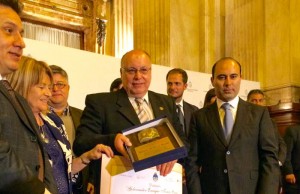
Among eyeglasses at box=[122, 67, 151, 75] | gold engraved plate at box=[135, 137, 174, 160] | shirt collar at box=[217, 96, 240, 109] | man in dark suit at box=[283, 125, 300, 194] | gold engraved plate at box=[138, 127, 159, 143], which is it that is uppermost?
eyeglasses at box=[122, 67, 151, 75]

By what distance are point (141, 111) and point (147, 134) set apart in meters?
0.43

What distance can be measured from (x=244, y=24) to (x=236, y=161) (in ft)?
21.1

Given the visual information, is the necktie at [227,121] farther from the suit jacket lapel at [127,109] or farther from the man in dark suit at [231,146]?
the suit jacket lapel at [127,109]

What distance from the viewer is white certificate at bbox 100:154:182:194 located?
88.7 inches

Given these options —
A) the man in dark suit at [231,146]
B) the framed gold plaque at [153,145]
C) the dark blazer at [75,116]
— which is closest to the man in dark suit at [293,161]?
the man in dark suit at [231,146]

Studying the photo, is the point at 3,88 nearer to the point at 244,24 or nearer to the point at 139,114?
the point at 139,114

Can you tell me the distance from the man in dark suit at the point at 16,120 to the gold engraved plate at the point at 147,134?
1.65 feet

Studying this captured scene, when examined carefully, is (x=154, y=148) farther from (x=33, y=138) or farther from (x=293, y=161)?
(x=293, y=161)

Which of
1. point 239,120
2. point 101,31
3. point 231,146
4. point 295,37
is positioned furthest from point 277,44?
point 231,146

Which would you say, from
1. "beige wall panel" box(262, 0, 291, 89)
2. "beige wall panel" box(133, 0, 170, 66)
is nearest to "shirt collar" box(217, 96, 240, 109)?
"beige wall panel" box(262, 0, 291, 89)

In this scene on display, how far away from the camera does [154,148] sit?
2.14 meters

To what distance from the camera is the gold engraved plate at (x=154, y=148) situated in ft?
6.93

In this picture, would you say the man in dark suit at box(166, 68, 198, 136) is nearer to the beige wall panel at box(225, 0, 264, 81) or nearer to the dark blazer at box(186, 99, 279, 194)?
the dark blazer at box(186, 99, 279, 194)

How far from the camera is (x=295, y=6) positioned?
8039mm
